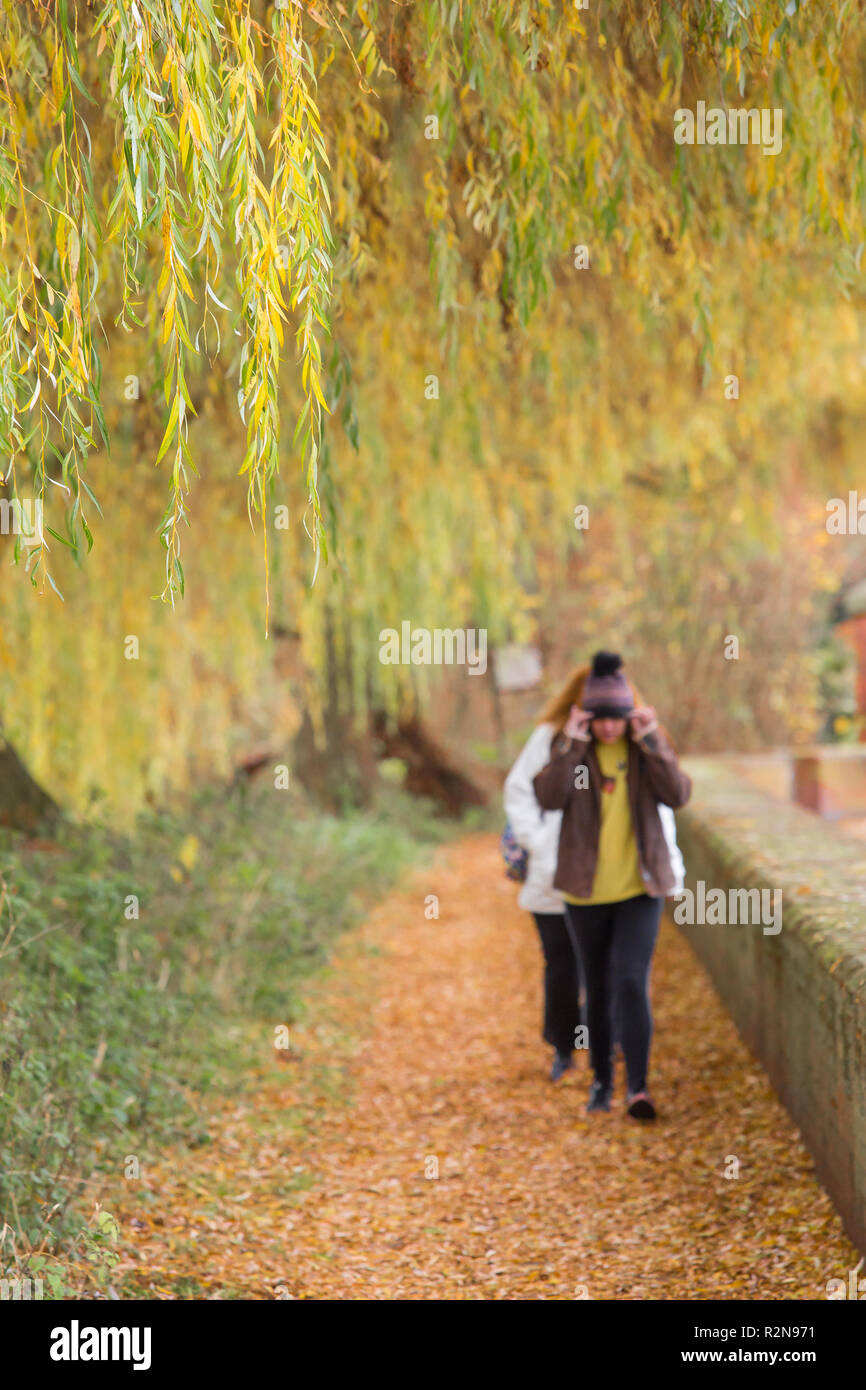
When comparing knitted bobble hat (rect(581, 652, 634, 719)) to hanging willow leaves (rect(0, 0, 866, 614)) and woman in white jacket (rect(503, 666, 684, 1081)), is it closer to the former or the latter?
woman in white jacket (rect(503, 666, 684, 1081))

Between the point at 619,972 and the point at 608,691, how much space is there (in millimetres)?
1049

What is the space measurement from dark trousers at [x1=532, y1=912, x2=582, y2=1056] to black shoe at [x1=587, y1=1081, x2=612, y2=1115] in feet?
1.38

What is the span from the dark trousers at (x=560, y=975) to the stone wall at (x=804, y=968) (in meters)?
0.75

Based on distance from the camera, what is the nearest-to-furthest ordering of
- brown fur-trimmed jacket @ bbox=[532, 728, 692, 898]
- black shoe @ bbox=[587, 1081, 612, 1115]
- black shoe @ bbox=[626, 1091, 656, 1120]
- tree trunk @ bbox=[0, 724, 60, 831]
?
brown fur-trimmed jacket @ bbox=[532, 728, 692, 898], black shoe @ bbox=[626, 1091, 656, 1120], black shoe @ bbox=[587, 1081, 612, 1115], tree trunk @ bbox=[0, 724, 60, 831]

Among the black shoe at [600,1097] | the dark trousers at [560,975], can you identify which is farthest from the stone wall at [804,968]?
the dark trousers at [560,975]

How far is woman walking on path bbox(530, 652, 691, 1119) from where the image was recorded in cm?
468

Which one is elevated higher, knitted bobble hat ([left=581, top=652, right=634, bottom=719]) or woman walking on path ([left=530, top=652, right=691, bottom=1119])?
knitted bobble hat ([left=581, top=652, right=634, bottom=719])

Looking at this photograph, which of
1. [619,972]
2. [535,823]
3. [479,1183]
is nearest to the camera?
[479,1183]

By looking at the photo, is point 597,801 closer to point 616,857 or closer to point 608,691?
point 616,857

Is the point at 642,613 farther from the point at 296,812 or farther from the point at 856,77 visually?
the point at 856,77

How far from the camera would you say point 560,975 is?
529 cm

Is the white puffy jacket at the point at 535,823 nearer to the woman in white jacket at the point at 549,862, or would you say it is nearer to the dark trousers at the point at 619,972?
the woman in white jacket at the point at 549,862

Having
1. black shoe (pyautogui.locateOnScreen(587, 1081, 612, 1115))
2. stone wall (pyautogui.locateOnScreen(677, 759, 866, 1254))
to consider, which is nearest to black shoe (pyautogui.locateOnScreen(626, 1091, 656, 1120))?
black shoe (pyautogui.locateOnScreen(587, 1081, 612, 1115))

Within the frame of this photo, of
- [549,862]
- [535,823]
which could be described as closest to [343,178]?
[535,823]
